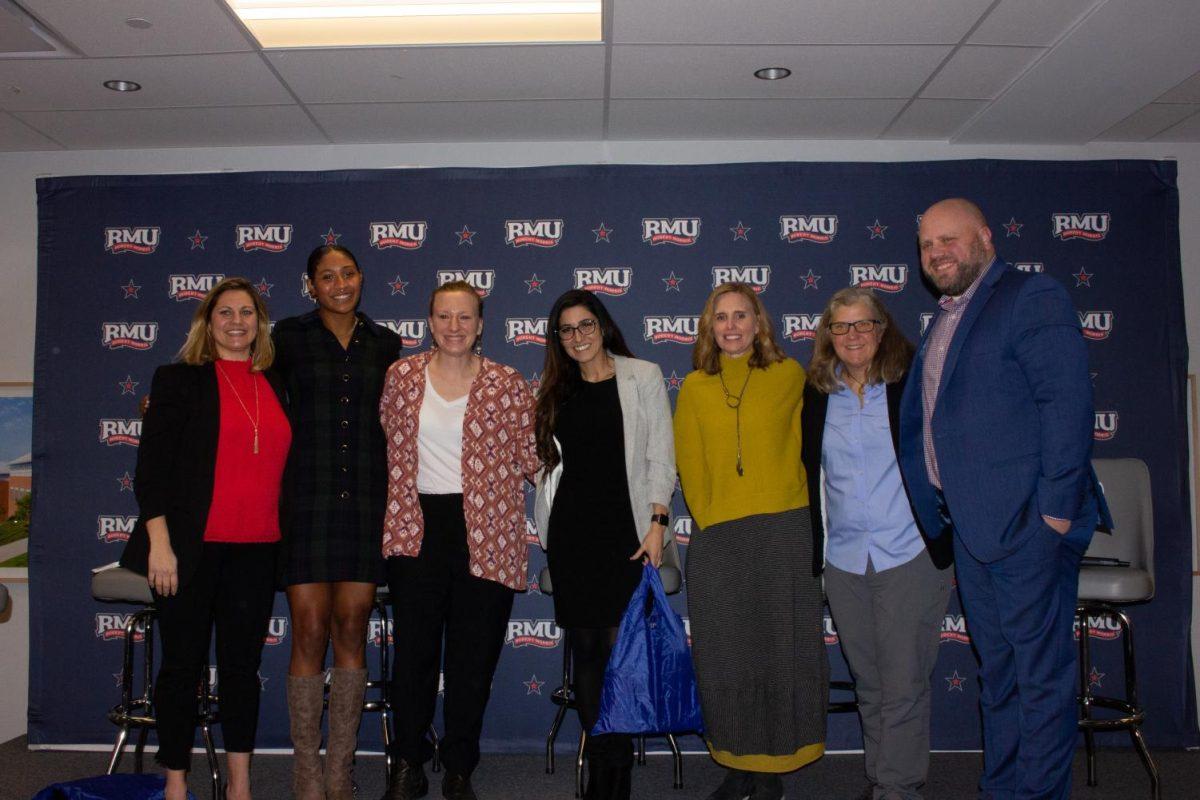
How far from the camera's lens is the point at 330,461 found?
10.2 ft

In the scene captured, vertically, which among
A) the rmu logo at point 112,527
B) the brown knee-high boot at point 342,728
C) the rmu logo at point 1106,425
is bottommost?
the brown knee-high boot at point 342,728

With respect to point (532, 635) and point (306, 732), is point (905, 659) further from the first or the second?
point (306, 732)

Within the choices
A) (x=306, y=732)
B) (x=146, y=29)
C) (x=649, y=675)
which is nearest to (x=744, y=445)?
(x=649, y=675)

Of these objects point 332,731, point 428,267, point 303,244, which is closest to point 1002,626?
point 332,731

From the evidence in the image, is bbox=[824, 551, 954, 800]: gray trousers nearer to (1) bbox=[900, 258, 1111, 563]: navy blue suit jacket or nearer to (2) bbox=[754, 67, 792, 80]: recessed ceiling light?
(1) bbox=[900, 258, 1111, 563]: navy blue suit jacket

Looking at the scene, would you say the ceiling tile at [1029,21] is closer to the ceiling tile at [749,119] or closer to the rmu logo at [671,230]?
the ceiling tile at [749,119]

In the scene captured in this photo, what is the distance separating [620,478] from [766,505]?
0.51 meters

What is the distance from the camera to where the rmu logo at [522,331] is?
4.31 metres

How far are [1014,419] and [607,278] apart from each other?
2.21 m

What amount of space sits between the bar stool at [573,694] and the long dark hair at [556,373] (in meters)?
0.60

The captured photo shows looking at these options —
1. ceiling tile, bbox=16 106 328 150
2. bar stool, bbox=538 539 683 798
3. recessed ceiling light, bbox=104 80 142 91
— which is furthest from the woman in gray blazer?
recessed ceiling light, bbox=104 80 142 91

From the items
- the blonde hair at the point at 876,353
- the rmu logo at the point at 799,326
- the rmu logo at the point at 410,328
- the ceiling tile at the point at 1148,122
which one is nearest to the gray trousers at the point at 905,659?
the blonde hair at the point at 876,353

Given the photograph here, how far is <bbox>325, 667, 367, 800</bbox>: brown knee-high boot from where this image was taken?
3.06 meters

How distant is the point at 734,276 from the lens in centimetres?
432
